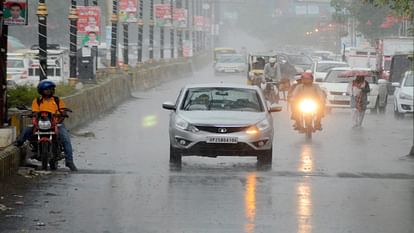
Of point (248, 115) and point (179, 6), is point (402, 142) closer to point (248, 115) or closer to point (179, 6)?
point (248, 115)

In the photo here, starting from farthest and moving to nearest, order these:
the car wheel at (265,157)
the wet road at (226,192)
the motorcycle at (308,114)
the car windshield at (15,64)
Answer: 1. the car windshield at (15,64)
2. the motorcycle at (308,114)
3. the car wheel at (265,157)
4. the wet road at (226,192)

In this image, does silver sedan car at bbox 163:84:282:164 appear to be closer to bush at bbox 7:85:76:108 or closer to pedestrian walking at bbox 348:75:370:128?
bush at bbox 7:85:76:108

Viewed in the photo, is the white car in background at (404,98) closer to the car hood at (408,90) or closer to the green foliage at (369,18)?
the car hood at (408,90)

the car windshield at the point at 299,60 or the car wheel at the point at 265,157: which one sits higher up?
the car wheel at the point at 265,157

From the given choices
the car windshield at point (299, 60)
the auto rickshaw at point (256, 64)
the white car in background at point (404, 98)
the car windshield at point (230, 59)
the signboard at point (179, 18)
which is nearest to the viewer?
the white car in background at point (404, 98)

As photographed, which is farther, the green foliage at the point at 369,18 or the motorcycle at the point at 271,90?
the green foliage at the point at 369,18

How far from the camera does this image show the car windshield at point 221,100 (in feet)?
62.0

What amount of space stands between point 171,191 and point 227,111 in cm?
399

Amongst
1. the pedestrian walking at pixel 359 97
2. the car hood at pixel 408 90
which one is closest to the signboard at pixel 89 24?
the car hood at pixel 408 90

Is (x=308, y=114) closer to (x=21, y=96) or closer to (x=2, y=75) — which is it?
(x=21, y=96)

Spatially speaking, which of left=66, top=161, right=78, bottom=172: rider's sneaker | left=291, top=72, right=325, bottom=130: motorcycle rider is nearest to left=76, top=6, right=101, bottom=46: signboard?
left=291, top=72, right=325, bottom=130: motorcycle rider

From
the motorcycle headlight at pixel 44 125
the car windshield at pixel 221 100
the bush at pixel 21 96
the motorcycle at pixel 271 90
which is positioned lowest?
the motorcycle at pixel 271 90

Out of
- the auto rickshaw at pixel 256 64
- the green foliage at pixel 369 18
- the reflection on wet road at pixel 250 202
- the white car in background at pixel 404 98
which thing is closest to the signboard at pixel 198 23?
the green foliage at pixel 369 18

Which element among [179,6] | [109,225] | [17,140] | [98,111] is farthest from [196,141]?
[179,6]
